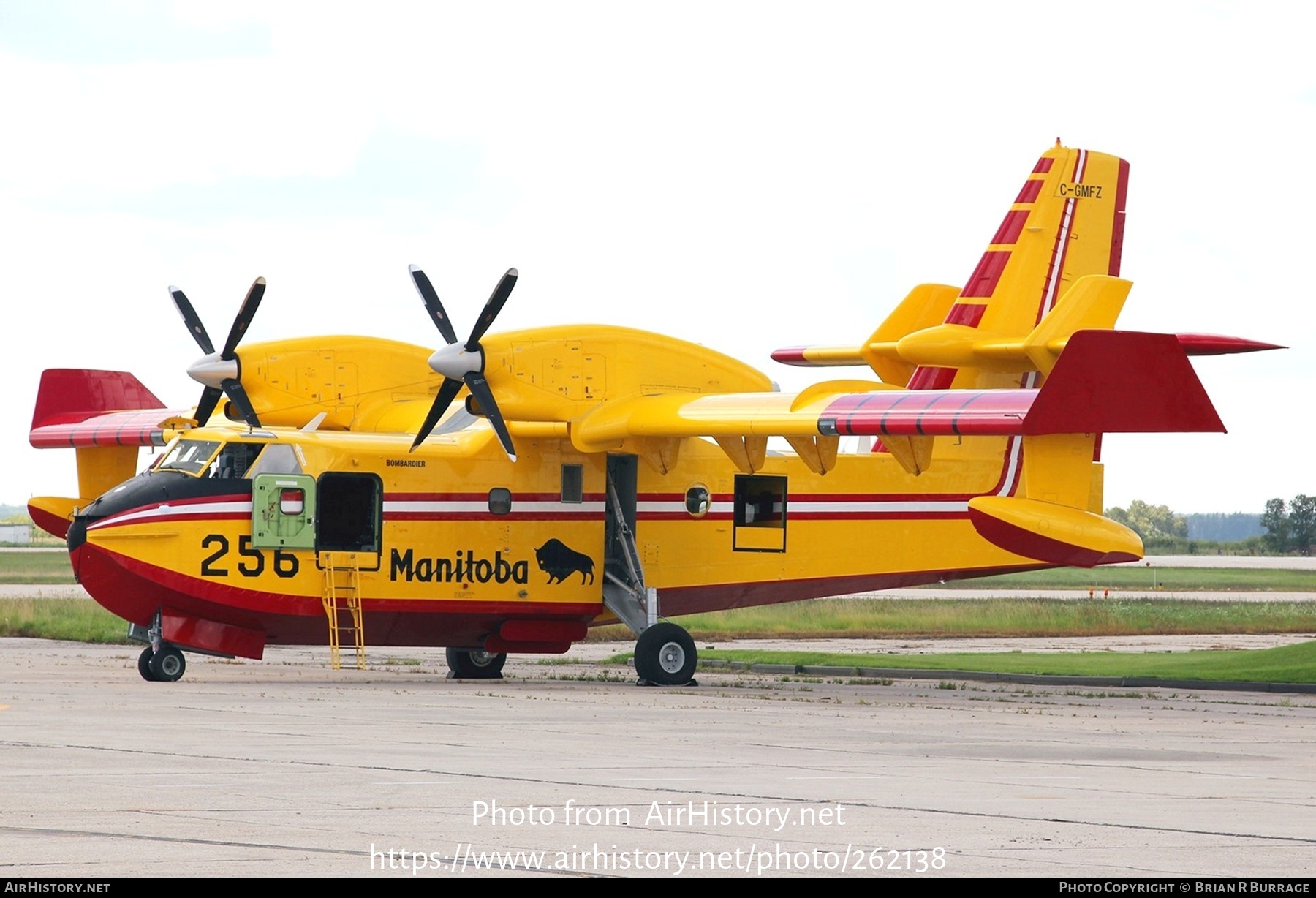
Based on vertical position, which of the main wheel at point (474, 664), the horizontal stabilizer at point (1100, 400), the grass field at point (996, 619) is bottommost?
the grass field at point (996, 619)

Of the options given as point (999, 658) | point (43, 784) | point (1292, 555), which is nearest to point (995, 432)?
point (999, 658)

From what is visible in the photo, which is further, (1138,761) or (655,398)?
(655,398)

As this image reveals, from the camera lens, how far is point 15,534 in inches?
6093

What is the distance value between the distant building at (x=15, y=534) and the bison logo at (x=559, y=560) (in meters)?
133

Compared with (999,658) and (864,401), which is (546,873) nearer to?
(864,401)

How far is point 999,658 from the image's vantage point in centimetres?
2927

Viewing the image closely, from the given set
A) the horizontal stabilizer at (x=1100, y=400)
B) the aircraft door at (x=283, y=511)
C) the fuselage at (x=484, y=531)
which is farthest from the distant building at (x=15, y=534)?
the horizontal stabilizer at (x=1100, y=400)

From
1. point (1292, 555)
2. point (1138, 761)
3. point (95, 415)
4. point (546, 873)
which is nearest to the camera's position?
point (546, 873)

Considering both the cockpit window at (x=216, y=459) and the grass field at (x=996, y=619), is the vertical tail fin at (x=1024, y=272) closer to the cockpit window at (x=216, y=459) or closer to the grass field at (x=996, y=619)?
the cockpit window at (x=216, y=459)

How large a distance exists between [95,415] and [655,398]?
12.4 metres

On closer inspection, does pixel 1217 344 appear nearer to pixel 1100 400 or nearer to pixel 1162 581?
pixel 1100 400

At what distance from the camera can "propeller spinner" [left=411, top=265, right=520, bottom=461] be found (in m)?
23.1

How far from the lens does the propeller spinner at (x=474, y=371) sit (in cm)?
2314

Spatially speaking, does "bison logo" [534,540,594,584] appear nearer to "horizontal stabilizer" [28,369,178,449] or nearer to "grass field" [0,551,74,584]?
"horizontal stabilizer" [28,369,178,449]
